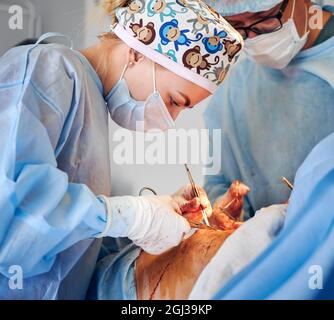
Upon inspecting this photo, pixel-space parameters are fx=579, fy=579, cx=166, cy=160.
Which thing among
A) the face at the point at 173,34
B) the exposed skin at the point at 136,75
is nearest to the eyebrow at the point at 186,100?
the exposed skin at the point at 136,75

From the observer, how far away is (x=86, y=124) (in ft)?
3.86

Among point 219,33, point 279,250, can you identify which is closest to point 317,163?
point 279,250

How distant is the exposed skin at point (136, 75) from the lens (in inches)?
47.8

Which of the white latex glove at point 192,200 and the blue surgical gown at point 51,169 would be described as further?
the white latex glove at point 192,200

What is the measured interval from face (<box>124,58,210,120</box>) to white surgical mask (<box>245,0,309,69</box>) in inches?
6.4

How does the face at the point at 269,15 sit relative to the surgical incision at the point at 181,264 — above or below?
above

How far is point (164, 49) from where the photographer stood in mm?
1195

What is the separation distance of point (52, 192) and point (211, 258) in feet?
1.18

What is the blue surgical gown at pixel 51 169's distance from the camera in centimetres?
107

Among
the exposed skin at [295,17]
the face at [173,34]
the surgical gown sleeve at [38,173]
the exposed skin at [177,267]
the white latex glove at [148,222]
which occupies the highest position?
the exposed skin at [295,17]

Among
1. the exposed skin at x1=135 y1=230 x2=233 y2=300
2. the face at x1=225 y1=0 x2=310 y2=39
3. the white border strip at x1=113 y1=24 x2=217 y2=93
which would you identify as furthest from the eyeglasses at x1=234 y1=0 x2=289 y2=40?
the exposed skin at x1=135 y1=230 x2=233 y2=300

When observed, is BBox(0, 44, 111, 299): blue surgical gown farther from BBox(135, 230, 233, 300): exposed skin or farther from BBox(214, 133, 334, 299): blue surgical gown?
BBox(214, 133, 334, 299): blue surgical gown

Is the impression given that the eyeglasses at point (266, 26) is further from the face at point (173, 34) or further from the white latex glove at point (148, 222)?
the white latex glove at point (148, 222)

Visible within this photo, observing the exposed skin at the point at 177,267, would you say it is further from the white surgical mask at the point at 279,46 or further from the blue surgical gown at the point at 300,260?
the white surgical mask at the point at 279,46
